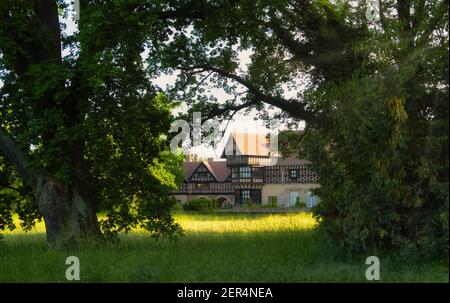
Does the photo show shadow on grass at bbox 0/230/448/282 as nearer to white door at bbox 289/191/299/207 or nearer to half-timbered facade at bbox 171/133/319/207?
half-timbered facade at bbox 171/133/319/207

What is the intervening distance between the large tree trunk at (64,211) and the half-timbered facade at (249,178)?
43.9 meters

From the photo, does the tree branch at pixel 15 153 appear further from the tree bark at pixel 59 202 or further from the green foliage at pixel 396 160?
the green foliage at pixel 396 160

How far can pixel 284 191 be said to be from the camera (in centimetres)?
6962

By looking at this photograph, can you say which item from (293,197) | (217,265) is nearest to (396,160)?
(217,265)

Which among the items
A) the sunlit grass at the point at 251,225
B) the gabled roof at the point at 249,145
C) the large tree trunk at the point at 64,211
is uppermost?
the gabled roof at the point at 249,145

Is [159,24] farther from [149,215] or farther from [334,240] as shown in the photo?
[334,240]

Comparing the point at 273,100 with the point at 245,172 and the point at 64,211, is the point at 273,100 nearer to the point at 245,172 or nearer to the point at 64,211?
the point at 64,211

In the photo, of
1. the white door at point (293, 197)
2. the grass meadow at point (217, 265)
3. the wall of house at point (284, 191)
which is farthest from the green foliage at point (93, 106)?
the white door at point (293, 197)

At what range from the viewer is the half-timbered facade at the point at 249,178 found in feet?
223

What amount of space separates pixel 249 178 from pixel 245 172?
47.5 inches

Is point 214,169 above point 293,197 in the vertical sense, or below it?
above

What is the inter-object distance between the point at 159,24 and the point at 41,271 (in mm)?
9987

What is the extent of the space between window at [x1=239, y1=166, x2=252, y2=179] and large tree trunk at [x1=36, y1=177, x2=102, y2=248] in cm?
5759
